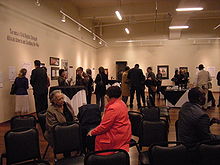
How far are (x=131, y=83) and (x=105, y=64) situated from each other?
8.75 meters

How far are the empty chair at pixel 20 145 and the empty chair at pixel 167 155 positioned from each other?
55.2 inches

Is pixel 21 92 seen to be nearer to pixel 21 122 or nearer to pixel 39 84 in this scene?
pixel 39 84

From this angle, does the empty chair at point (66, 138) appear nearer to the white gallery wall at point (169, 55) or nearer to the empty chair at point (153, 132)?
the empty chair at point (153, 132)

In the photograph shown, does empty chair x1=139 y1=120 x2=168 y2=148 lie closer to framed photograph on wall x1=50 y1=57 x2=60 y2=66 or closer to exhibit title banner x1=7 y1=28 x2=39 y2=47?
exhibit title banner x1=7 y1=28 x2=39 y2=47

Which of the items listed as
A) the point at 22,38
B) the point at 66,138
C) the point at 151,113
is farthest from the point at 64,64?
the point at 66,138

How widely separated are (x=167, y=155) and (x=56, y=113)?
1.66 meters

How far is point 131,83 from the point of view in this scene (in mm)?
8219

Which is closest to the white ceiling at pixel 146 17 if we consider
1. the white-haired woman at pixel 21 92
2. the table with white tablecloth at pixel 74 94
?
the table with white tablecloth at pixel 74 94

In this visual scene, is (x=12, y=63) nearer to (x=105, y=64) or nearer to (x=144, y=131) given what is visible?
(x=144, y=131)

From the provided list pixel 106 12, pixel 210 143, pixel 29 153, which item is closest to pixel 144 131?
pixel 210 143

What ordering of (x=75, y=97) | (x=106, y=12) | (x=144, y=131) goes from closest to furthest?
(x=144, y=131) < (x=75, y=97) < (x=106, y=12)

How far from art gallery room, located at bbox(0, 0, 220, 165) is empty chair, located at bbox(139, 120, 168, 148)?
0.01 meters

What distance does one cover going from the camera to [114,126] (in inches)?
101

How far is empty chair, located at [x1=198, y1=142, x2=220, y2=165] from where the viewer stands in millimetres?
2164
